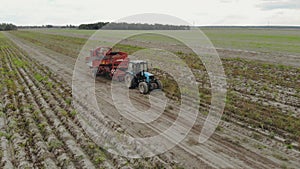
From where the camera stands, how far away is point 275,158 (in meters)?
7.17

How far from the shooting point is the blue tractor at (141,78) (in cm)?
1278

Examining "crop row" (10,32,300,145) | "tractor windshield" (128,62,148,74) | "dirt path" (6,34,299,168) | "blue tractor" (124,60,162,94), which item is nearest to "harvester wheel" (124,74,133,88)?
"blue tractor" (124,60,162,94)

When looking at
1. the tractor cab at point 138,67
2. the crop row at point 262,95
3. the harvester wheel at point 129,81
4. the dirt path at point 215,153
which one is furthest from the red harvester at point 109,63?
the dirt path at point 215,153

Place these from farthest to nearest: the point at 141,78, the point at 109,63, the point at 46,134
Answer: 1. the point at 109,63
2. the point at 141,78
3. the point at 46,134

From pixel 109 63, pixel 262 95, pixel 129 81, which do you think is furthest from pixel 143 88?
pixel 262 95

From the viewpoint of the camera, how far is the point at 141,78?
13438 mm

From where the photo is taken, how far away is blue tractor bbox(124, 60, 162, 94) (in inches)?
503

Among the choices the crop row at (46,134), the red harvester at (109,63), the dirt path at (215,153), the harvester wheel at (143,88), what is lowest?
the dirt path at (215,153)

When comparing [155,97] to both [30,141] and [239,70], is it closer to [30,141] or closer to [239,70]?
[30,141]

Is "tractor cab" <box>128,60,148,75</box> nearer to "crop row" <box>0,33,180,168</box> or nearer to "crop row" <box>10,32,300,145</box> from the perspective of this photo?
"crop row" <box>10,32,300,145</box>

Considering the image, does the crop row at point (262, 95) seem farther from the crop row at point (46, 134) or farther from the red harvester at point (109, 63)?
the crop row at point (46, 134)

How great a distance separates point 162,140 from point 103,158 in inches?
79.1

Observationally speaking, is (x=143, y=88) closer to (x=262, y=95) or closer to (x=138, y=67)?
(x=138, y=67)

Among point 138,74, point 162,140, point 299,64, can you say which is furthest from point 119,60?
point 299,64
